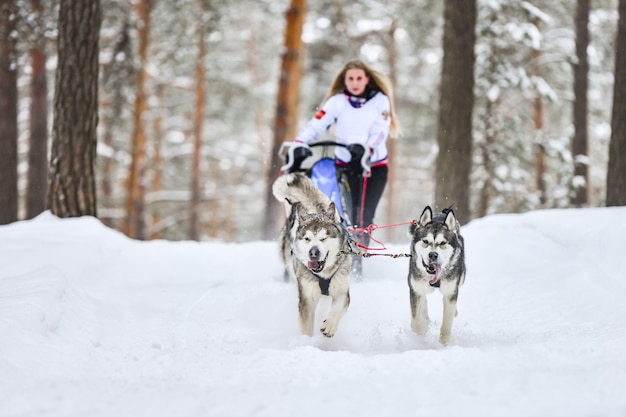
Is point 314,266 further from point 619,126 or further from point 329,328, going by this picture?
point 619,126

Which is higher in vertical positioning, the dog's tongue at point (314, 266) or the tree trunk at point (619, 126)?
the tree trunk at point (619, 126)

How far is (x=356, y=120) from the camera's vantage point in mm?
5598

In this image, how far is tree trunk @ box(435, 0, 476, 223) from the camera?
827 centimetres

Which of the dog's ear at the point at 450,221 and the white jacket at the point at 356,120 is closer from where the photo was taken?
the dog's ear at the point at 450,221

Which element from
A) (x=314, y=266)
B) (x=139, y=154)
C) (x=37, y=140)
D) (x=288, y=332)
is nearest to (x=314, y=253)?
(x=314, y=266)

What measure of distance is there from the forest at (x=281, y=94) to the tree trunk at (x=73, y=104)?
16 millimetres

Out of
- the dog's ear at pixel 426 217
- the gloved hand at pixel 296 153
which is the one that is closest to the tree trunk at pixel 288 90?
the gloved hand at pixel 296 153

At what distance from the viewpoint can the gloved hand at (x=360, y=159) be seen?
5.37 meters

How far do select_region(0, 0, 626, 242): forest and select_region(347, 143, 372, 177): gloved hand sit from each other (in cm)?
223

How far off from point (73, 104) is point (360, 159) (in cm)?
Answer: 403

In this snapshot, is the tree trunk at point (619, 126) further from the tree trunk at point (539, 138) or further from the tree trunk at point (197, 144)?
the tree trunk at point (197, 144)

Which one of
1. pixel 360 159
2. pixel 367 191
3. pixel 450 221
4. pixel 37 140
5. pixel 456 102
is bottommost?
pixel 450 221

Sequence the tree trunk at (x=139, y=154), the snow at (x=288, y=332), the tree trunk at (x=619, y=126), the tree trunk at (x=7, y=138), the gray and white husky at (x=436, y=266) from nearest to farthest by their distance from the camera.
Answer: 1. the snow at (x=288, y=332)
2. the gray and white husky at (x=436, y=266)
3. the tree trunk at (x=619, y=126)
4. the tree trunk at (x=7, y=138)
5. the tree trunk at (x=139, y=154)

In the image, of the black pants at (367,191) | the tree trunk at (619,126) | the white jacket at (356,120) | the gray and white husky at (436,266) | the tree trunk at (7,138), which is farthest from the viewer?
the tree trunk at (7,138)
